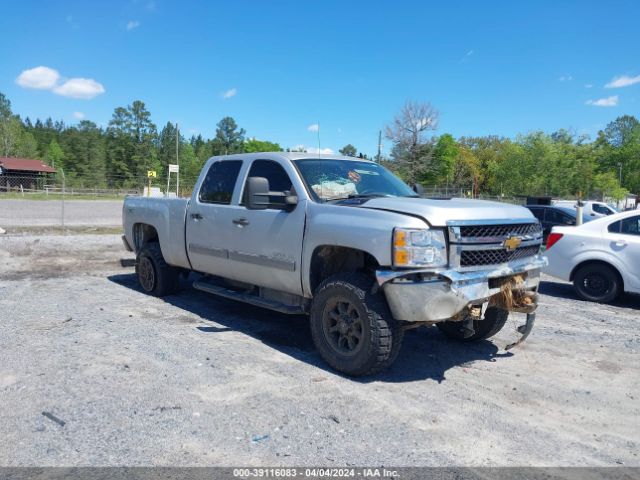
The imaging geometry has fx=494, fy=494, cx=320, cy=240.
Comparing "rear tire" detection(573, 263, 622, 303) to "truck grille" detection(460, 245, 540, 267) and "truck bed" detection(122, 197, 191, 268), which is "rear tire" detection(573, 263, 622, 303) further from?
"truck bed" detection(122, 197, 191, 268)

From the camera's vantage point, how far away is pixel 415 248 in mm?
A: 3924

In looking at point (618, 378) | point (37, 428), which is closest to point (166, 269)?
point (37, 428)

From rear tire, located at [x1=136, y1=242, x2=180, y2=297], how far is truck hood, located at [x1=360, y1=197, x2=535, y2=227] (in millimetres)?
3755

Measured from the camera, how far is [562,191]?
49.5 m

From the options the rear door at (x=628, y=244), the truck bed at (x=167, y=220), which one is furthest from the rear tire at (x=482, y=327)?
the rear door at (x=628, y=244)

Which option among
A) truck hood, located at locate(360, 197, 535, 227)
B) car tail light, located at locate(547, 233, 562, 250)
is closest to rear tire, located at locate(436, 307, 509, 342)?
truck hood, located at locate(360, 197, 535, 227)

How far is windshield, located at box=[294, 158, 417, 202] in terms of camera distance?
5039 millimetres

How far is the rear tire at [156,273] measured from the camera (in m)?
7.16

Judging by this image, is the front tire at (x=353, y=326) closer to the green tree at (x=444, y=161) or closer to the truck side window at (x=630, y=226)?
the truck side window at (x=630, y=226)

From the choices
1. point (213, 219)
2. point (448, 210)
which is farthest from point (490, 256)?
point (213, 219)

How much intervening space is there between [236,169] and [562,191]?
50516mm

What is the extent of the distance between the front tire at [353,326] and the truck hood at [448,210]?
0.69 metres

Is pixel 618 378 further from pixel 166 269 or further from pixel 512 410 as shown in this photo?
pixel 166 269

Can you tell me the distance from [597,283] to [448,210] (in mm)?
5364
